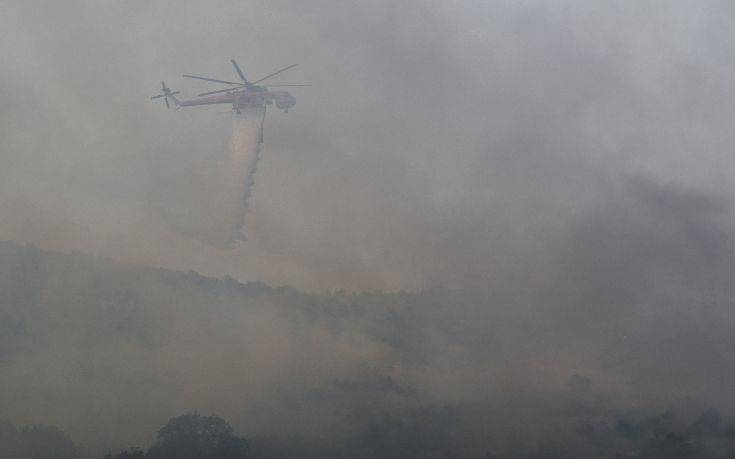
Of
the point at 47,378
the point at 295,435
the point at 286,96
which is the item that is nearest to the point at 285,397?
the point at 295,435

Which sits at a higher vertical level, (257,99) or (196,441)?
(257,99)

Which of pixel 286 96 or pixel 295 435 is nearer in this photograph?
pixel 295 435

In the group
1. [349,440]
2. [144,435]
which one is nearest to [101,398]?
[144,435]

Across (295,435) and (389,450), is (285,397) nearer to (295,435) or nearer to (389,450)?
(295,435)

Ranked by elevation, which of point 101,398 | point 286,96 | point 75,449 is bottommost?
point 75,449

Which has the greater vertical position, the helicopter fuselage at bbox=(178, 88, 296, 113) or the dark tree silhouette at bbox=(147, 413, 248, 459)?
the helicopter fuselage at bbox=(178, 88, 296, 113)

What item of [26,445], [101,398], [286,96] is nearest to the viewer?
[26,445]

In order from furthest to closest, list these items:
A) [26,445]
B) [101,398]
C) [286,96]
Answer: [286,96] → [101,398] → [26,445]

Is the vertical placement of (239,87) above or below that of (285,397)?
above

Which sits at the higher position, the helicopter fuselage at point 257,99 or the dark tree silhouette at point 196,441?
the helicopter fuselage at point 257,99
